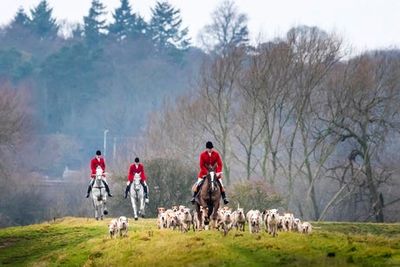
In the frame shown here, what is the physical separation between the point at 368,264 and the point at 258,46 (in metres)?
45.1

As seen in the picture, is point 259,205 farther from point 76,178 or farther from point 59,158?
point 59,158

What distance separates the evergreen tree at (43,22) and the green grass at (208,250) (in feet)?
425

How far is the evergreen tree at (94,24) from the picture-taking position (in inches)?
6196

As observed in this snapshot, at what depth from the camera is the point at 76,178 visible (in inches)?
4158

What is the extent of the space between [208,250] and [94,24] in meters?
137

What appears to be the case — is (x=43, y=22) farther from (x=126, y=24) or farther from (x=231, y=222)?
(x=231, y=222)

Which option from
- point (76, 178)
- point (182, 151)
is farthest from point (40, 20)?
point (182, 151)

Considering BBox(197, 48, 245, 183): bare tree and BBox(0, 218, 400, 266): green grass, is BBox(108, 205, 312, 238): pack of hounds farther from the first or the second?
BBox(197, 48, 245, 183): bare tree

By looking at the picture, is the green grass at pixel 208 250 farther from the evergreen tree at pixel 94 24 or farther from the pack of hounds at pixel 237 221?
the evergreen tree at pixel 94 24

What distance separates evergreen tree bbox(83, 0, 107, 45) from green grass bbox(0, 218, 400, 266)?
12197 centimetres

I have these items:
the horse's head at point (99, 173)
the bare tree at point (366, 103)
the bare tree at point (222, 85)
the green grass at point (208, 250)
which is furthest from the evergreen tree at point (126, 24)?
the green grass at point (208, 250)

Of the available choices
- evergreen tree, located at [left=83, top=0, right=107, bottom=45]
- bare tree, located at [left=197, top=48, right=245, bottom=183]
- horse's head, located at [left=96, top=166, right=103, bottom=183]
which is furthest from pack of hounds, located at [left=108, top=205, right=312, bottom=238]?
evergreen tree, located at [left=83, top=0, right=107, bottom=45]

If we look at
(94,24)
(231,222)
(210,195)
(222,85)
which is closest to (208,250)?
(231,222)

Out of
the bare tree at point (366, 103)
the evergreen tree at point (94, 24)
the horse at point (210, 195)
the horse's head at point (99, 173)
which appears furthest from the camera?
the evergreen tree at point (94, 24)
